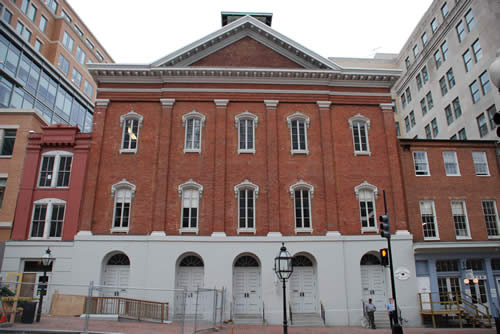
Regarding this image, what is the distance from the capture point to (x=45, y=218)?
73.2 feet

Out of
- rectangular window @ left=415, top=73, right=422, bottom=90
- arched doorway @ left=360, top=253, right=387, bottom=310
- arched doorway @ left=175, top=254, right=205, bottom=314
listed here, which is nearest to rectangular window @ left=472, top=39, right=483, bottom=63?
rectangular window @ left=415, top=73, right=422, bottom=90

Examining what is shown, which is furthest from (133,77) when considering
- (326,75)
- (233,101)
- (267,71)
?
Answer: (326,75)

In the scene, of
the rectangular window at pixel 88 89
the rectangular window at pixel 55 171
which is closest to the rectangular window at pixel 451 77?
the rectangular window at pixel 55 171

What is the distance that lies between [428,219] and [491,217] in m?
4.30

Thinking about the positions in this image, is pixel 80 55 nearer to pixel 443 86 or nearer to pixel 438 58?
pixel 438 58

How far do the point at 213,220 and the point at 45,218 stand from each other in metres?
10.2

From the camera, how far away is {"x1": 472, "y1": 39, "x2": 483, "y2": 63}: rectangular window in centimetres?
3155

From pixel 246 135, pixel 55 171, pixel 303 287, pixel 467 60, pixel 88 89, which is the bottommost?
pixel 303 287

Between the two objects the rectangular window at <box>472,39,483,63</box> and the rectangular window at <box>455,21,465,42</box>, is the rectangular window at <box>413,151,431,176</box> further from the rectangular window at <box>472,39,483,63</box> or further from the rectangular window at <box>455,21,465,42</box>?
the rectangular window at <box>455,21,465,42</box>

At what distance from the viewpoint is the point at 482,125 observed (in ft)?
104

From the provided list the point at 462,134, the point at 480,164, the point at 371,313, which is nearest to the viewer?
the point at 371,313

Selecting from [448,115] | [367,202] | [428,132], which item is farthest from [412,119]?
[367,202]

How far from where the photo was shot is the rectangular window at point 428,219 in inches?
911

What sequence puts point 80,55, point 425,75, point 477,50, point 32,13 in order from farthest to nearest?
point 80,55
point 32,13
point 425,75
point 477,50
